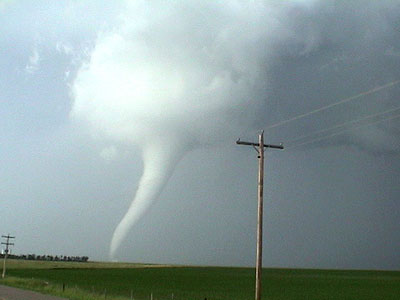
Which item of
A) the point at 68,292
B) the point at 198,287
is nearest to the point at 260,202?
the point at 68,292

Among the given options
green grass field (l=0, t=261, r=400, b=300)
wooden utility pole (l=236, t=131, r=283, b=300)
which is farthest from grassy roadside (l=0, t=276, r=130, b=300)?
wooden utility pole (l=236, t=131, r=283, b=300)

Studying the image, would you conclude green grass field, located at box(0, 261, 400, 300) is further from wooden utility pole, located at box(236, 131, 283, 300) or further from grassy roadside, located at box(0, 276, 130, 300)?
wooden utility pole, located at box(236, 131, 283, 300)

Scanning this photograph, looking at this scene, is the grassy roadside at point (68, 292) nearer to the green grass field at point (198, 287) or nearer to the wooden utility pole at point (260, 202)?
the green grass field at point (198, 287)

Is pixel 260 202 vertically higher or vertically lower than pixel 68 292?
higher

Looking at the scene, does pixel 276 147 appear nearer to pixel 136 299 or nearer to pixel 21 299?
pixel 21 299

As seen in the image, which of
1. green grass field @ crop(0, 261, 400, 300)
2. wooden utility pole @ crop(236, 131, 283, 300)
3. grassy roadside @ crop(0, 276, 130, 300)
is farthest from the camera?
green grass field @ crop(0, 261, 400, 300)

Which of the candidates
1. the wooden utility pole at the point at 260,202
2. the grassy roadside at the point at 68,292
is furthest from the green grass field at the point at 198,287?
the wooden utility pole at the point at 260,202

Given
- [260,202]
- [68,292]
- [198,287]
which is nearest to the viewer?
[260,202]

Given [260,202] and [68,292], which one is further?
[68,292]

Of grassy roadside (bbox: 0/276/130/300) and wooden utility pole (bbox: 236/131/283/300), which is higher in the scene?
wooden utility pole (bbox: 236/131/283/300)

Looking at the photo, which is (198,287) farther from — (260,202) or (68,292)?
(260,202)

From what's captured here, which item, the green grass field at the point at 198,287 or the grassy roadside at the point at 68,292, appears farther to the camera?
the green grass field at the point at 198,287

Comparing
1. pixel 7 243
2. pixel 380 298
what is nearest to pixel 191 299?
pixel 380 298

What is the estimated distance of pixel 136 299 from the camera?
44125mm
